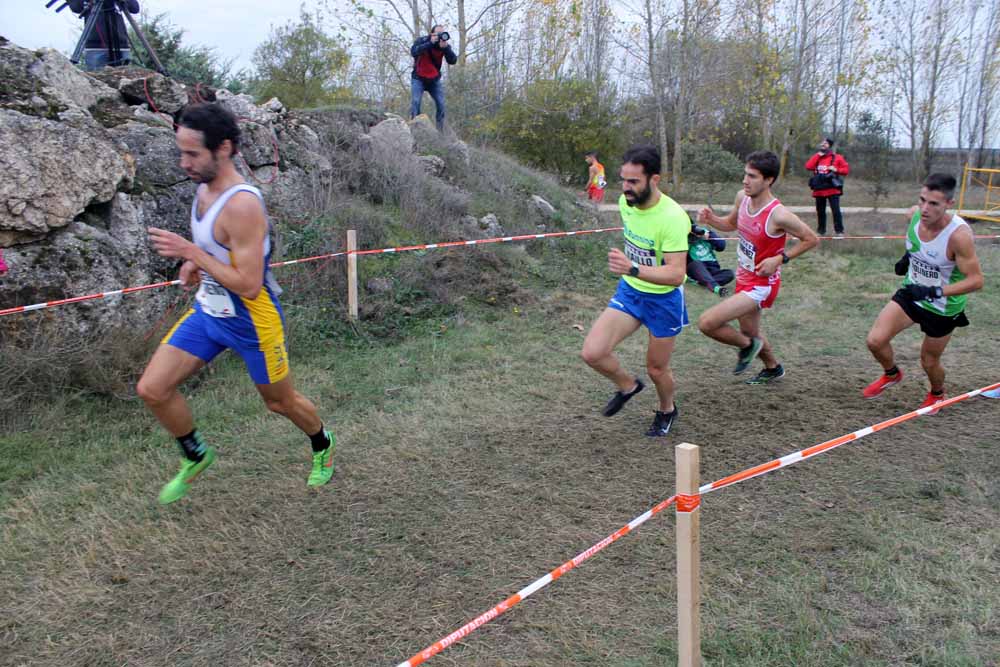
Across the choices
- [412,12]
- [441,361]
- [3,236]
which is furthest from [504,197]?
[412,12]

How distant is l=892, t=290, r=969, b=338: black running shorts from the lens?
5172 mm

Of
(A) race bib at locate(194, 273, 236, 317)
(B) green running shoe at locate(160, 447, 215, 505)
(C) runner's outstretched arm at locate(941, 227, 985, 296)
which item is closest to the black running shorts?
(C) runner's outstretched arm at locate(941, 227, 985, 296)

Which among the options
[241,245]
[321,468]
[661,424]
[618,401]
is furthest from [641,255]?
[241,245]

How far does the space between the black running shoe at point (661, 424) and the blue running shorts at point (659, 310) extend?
2.20 feet

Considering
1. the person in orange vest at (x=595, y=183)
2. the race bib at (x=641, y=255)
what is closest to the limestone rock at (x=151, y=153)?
the race bib at (x=641, y=255)

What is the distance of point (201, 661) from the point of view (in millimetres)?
3014

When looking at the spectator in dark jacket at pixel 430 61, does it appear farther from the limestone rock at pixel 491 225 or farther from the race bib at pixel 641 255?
the race bib at pixel 641 255

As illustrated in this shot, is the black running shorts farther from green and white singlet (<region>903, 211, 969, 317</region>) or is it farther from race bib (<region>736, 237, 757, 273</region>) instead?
race bib (<region>736, 237, 757, 273</region>)

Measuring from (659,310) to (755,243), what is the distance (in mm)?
1432

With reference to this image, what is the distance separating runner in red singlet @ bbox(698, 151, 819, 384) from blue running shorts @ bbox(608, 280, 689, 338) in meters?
0.91

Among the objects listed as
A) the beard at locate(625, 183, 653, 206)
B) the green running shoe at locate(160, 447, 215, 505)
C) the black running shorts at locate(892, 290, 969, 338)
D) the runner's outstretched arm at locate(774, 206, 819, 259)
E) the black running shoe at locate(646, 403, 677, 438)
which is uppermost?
the beard at locate(625, 183, 653, 206)

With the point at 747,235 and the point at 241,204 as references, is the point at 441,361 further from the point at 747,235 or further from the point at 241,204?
the point at 241,204

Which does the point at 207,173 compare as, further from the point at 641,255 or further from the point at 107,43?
the point at 107,43

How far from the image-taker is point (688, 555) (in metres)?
2.46
